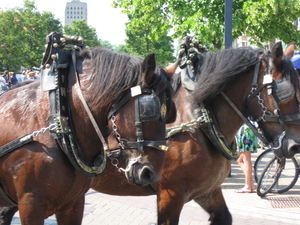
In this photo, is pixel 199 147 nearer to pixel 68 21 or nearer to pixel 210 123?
pixel 210 123

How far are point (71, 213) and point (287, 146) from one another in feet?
5.74

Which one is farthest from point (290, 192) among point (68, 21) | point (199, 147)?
point (68, 21)

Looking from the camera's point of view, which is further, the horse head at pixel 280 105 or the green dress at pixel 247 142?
the green dress at pixel 247 142

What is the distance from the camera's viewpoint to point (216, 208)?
3623 mm

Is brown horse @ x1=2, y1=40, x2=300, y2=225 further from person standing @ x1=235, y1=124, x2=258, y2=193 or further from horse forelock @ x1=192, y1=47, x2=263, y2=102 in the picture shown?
person standing @ x1=235, y1=124, x2=258, y2=193

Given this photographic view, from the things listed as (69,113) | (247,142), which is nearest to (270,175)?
(247,142)

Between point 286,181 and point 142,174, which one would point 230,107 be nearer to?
point 142,174

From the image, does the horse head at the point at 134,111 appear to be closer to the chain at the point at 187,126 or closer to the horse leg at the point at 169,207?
the chain at the point at 187,126

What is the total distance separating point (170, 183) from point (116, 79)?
1.34 m

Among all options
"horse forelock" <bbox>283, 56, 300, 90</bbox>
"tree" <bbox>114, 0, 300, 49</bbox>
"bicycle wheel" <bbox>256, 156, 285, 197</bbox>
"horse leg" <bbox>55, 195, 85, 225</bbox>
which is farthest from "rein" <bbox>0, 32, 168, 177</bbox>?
"tree" <bbox>114, 0, 300, 49</bbox>

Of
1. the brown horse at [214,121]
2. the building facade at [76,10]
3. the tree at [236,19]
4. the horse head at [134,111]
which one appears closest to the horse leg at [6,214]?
the brown horse at [214,121]

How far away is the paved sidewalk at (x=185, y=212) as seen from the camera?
5047 millimetres

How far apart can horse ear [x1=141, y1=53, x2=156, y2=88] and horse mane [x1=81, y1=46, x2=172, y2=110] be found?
4cm

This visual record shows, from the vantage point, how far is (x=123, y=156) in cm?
225
